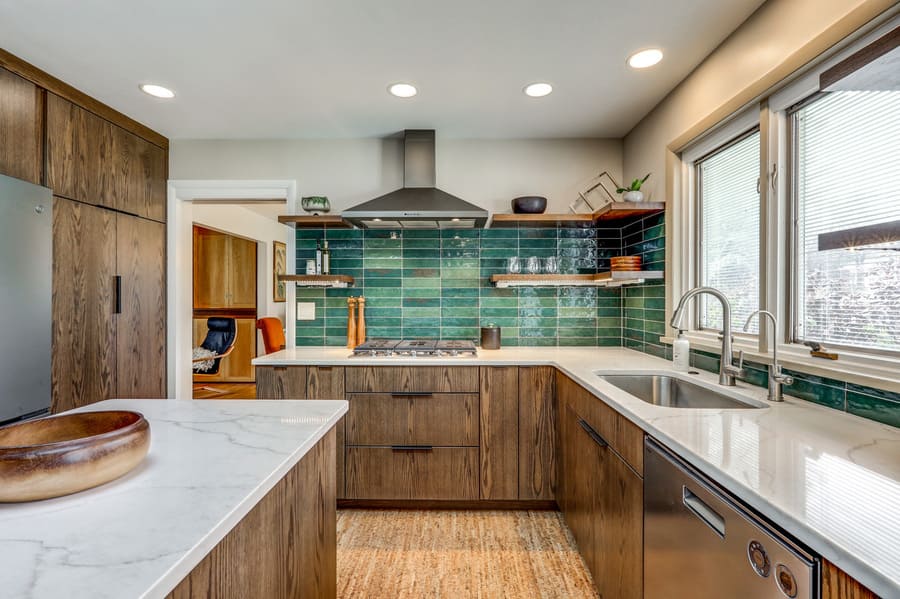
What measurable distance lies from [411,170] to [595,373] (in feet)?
5.92

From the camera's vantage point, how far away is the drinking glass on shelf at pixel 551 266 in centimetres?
310

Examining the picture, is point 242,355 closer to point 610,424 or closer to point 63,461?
point 610,424

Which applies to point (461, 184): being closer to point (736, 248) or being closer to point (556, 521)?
point (736, 248)

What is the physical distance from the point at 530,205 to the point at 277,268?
16.4 feet

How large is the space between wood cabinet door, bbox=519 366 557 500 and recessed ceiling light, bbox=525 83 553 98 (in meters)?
1.57

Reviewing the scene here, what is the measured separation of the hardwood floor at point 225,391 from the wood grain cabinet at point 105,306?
96.4 inches

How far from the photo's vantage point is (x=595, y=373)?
2145 millimetres

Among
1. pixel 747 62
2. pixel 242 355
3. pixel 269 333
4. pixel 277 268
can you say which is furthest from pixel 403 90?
pixel 242 355

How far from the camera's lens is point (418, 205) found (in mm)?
2738

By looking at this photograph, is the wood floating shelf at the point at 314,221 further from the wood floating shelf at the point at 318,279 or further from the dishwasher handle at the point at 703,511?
the dishwasher handle at the point at 703,511

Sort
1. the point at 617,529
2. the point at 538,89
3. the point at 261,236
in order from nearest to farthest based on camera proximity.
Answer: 1. the point at 617,529
2. the point at 538,89
3. the point at 261,236

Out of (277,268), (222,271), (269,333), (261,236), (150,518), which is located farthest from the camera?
(277,268)

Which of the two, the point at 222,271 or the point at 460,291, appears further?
the point at 222,271

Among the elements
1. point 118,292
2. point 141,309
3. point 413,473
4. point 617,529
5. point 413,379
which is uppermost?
point 118,292
